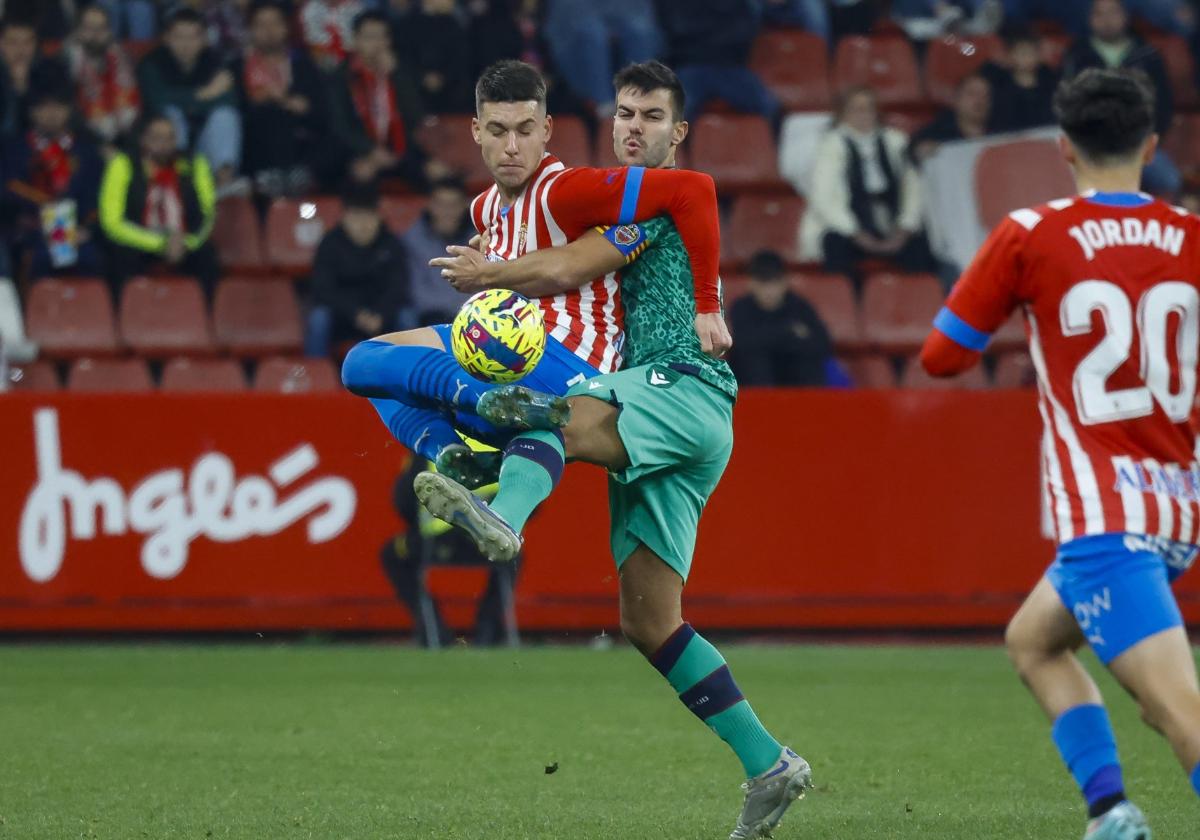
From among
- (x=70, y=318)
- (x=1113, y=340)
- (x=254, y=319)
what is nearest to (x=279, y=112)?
(x=254, y=319)

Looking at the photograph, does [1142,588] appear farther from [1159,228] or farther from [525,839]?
[525,839]

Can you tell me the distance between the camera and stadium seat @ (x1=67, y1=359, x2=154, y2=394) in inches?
460

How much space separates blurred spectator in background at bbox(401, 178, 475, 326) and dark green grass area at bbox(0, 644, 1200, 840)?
94.2 inches

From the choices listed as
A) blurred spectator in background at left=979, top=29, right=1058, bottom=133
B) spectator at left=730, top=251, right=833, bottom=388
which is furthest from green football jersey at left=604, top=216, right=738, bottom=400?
blurred spectator in background at left=979, top=29, right=1058, bottom=133

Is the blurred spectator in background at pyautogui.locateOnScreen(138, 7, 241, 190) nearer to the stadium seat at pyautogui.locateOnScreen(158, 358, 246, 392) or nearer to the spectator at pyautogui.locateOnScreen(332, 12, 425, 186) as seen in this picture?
the spectator at pyautogui.locateOnScreen(332, 12, 425, 186)

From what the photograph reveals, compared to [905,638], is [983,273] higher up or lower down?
higher up

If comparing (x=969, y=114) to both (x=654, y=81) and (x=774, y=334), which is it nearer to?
(x=774, y=334)

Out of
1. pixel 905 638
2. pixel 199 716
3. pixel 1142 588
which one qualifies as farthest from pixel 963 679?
pixel 1142 588

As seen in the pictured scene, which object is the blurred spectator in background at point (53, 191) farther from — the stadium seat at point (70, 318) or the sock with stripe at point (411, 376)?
the sock with stripe at point (411, 376)

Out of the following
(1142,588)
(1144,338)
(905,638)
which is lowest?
(905,638)

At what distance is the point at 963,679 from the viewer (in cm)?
942

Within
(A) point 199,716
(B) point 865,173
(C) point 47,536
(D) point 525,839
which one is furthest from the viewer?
(B) point 865,173

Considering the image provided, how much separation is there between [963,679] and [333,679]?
123 inches

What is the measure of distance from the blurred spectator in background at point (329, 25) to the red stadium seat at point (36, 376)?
119 inches
